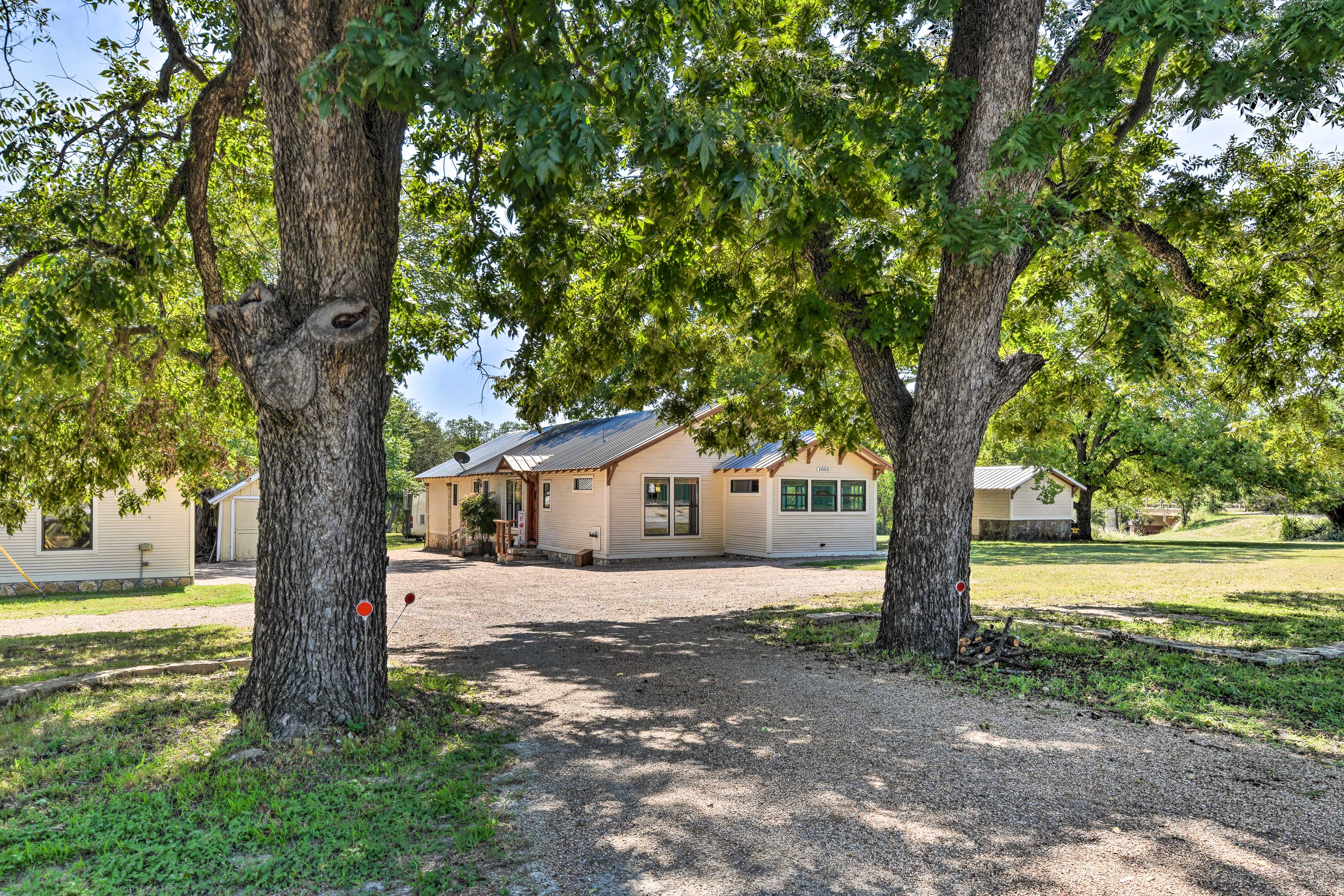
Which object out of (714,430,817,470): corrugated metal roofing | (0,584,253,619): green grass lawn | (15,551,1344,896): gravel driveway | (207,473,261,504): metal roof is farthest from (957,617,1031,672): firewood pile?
(207,473,261,504): metal roof

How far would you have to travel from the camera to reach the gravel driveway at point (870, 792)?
332cm

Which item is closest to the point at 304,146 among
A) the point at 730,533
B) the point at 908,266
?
the point at 908,266

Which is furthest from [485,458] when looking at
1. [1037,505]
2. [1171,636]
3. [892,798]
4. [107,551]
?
[892,798]

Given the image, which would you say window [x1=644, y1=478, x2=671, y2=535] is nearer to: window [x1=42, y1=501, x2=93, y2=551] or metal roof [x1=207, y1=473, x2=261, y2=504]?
metal roof [x1=207, y1=473, x2=261, y2=504]

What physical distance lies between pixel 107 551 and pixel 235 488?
22.9 ft

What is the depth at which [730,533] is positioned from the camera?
23219 mm

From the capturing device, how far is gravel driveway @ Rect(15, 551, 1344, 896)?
3320mm

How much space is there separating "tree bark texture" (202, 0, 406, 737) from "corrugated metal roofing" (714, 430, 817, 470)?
16359mm

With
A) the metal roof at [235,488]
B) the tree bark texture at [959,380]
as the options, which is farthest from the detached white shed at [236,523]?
the tree bark texture at [959,380]

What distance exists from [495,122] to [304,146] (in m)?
1.72

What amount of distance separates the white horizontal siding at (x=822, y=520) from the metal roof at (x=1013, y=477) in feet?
40.8

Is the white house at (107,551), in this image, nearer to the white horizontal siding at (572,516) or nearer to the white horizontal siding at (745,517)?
the white horizontal siding at (572,516)

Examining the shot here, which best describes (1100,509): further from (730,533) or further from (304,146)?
(304,146)

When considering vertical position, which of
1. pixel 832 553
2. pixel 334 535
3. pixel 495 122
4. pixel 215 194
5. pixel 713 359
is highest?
pixel 215 194
